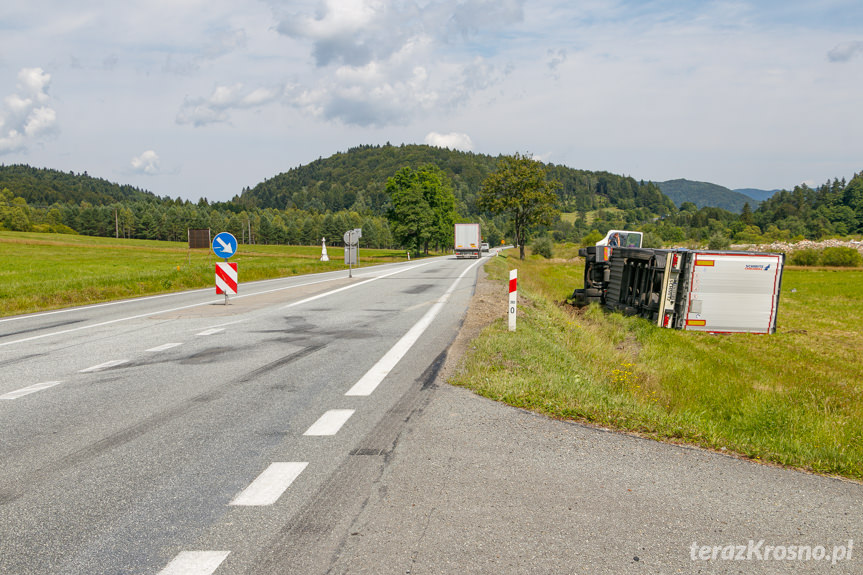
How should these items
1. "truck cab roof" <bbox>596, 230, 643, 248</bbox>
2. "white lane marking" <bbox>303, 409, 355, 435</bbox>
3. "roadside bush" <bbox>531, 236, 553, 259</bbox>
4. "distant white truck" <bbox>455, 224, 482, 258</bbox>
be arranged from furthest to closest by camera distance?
"roadside bush" <bbox>531, 236, 553, 259</bbox>, "distant white truck" <bbox>455, 224, 482, 258</bbox>, "truck cab roof" <bbox>596, 230, 643, 248</bbox>, "white lane marking" <bbox>303, 409, 355, 435</bbox>

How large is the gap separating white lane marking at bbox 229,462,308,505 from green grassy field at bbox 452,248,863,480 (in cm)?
240

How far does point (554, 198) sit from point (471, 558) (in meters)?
51.8

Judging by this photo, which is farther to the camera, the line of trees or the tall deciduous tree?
the line of trees

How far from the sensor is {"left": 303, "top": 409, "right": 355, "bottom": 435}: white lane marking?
4.69 meters

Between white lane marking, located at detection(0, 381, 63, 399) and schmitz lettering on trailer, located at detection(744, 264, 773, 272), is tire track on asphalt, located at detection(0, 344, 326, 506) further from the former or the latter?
schmitz lettering on trailer, located at detection(744, 264, 773, 272)

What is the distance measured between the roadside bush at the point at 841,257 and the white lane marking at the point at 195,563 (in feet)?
190

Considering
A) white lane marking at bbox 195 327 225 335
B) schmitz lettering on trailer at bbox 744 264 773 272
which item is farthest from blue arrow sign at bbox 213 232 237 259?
schmitz lettering on trailer at bbox 744 264 773 272

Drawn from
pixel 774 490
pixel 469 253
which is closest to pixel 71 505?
pixel 774 490

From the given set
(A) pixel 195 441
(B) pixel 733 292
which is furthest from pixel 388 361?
(B) pixel 733 292

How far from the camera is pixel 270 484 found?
11.9 feet

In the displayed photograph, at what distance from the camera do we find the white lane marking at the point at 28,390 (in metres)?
5.93

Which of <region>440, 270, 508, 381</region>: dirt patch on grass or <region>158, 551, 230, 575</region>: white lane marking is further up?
<region>158, 551, 230, 575</region>: white lane marking

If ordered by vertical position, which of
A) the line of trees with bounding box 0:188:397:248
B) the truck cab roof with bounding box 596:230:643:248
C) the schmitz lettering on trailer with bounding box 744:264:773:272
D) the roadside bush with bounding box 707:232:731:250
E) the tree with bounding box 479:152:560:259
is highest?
the tree with bounding box 479:152:560:259

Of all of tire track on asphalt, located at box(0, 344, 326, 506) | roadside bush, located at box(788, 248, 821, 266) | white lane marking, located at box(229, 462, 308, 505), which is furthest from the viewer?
roadside bush, located at box(788, 248, 821, 266)
